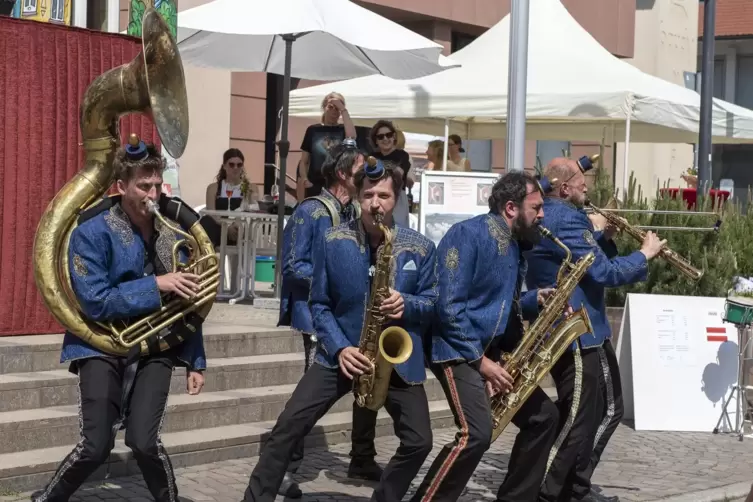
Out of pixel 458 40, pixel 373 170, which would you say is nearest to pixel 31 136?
pixel 373 170

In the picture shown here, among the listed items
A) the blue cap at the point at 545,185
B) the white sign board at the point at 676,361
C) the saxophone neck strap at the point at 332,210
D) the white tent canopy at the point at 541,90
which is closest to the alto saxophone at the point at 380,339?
the blue cap at the point at 545,185

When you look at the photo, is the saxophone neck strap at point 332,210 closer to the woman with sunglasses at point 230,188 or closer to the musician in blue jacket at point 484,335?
the musician in blue jacket at point 484,335

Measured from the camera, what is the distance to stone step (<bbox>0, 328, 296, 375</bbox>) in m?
7.95

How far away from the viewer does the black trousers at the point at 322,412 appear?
5977 millimetres

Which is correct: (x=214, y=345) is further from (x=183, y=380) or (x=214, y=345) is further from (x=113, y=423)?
(x=113, y=423)

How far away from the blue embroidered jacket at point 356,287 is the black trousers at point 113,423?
2.49 feet

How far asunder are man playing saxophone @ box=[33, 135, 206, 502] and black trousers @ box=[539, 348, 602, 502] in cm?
223

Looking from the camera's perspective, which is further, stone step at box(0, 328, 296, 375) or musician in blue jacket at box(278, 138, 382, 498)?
stone step at box(0, 328, 296, 375)

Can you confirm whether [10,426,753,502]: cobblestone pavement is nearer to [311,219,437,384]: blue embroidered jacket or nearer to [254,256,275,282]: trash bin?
[311,219,437,384]: blue embroidered jacket

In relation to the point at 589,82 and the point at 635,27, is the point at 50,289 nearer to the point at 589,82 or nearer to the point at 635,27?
the point at 589,82

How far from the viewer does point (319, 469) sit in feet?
25.9

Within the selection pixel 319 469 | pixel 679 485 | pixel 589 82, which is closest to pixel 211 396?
pixel 319 469

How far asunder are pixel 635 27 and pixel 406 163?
56.6 feet

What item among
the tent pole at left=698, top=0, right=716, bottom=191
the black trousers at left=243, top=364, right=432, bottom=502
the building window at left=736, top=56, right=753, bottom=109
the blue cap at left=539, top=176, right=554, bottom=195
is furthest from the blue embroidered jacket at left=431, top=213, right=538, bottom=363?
the building window at left=736, top=56, right=753, bottom=109
